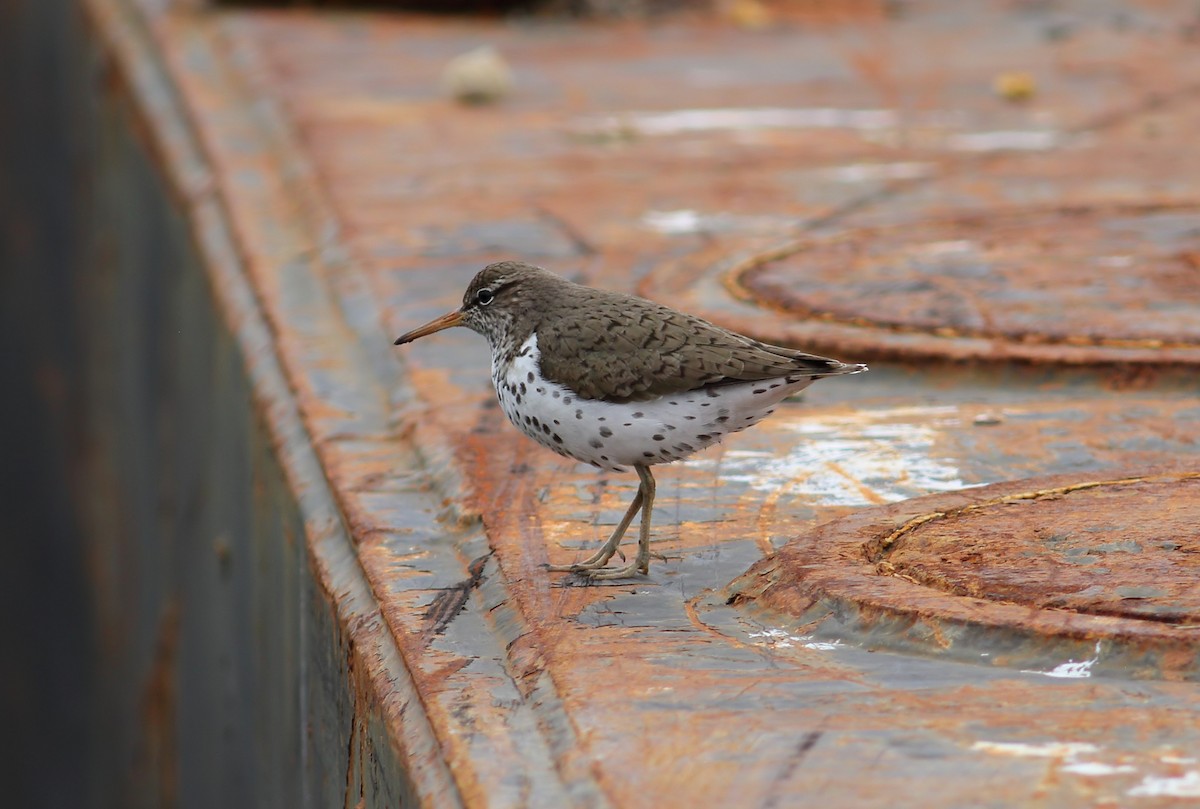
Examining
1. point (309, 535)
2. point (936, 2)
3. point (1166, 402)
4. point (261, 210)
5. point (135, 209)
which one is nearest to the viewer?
point (309, 535)

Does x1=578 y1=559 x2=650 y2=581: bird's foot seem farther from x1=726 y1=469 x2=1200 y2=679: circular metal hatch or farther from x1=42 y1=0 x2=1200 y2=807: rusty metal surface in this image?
x1=726 y1=469 x2=1200 y2=679: circular metal hatch

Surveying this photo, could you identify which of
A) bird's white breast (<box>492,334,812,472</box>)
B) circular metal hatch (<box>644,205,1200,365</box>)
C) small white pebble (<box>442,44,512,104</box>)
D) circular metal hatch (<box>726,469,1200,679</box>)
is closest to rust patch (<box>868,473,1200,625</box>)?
circular metal hatch (<box>726,469,1200,679</box>)

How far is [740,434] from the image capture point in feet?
13.2

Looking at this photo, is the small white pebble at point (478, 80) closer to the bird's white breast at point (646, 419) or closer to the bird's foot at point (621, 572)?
the bird's white breast at point (646, 419)

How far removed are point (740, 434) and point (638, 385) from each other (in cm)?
91

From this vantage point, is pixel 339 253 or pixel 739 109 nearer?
pixel 339 253

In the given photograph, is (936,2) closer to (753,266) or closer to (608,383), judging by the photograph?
(753,266)

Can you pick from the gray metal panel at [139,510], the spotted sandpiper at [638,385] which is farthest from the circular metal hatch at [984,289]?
the gray metal panel at [139,510]

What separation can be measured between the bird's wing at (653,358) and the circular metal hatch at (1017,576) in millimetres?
322

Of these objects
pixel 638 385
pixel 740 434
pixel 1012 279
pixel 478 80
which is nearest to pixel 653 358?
pixel 638 385

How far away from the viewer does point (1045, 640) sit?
272 centimetres

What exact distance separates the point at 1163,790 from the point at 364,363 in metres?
2.86

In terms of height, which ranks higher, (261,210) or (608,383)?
(608,383)

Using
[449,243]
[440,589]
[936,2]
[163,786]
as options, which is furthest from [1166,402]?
[936,2]
